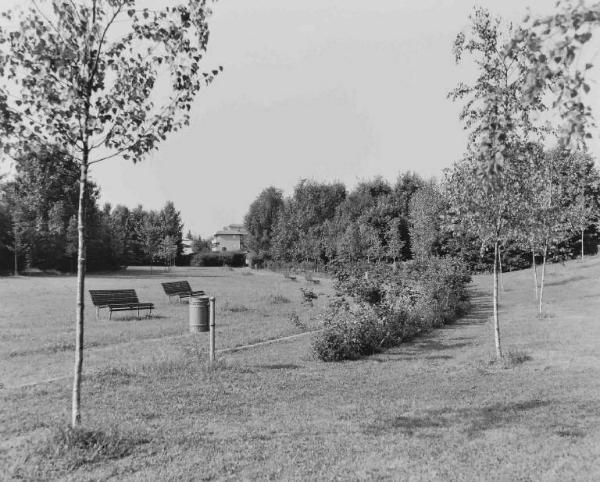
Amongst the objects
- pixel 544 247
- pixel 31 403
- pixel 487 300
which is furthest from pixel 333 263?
pixel 487 300

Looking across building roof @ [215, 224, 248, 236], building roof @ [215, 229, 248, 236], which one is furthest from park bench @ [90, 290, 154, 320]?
building roof @ [215, 229, 248, 236]

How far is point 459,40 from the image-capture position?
9.24 meters

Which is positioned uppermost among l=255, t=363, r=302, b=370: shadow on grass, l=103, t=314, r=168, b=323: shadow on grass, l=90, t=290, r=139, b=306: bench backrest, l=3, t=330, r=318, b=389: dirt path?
l=90, t=290, r=139, b=306: bench backrest

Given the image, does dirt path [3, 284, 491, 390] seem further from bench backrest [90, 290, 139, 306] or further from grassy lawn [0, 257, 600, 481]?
bench backrest [90, 290, 139, 306]

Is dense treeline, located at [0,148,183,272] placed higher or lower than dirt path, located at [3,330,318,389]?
higher

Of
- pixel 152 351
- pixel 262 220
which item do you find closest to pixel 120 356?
pixel 152 351

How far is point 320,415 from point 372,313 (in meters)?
5.17

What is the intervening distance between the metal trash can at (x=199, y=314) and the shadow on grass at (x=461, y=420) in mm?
8117

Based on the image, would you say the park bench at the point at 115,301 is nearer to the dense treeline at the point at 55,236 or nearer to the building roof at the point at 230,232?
the dense treeline at the point at 55,236

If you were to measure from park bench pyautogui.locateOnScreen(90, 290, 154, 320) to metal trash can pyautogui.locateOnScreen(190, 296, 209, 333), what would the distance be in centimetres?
370

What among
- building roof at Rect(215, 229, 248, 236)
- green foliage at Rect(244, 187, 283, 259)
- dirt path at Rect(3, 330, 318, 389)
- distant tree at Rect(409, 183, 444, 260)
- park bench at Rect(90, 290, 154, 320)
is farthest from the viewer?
building roof at Rect(215, 229, 248, 236)

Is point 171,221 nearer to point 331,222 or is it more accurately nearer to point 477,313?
point 331,222

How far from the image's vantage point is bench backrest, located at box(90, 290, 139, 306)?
16.2m

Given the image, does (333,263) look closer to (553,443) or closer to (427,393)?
(427,393)
